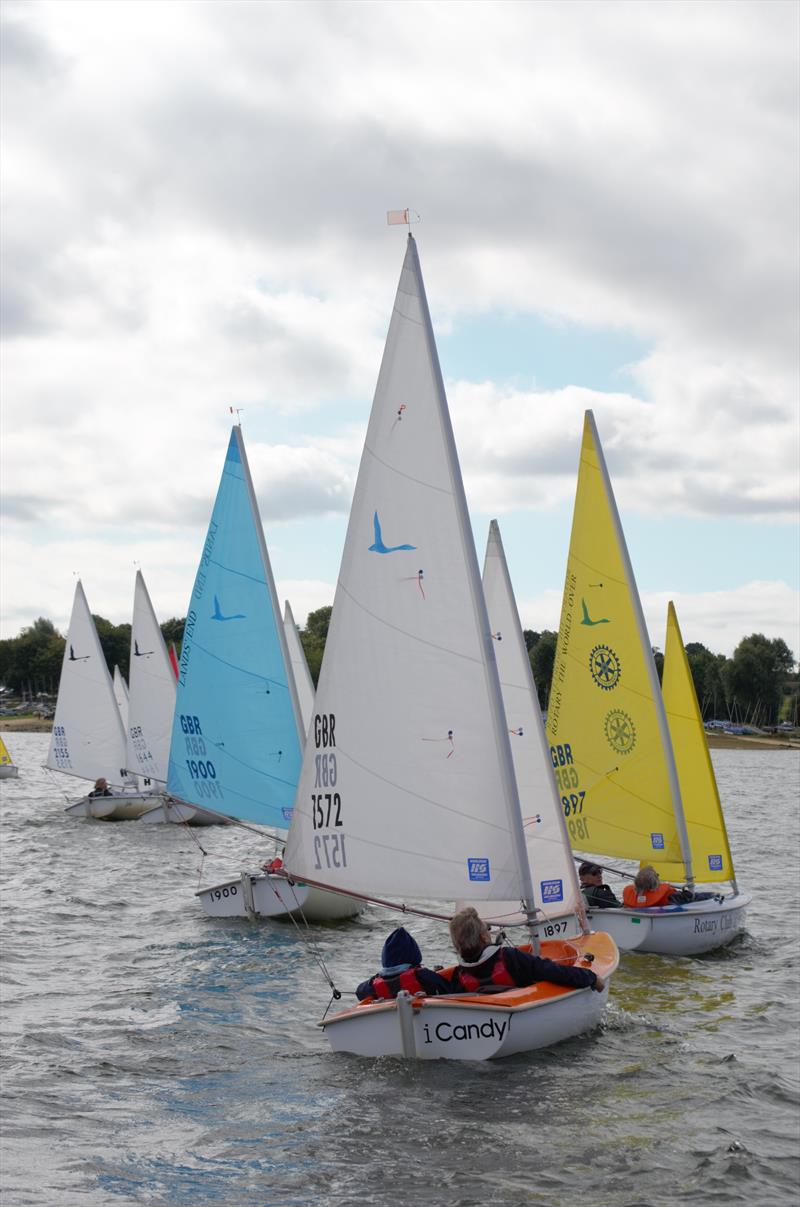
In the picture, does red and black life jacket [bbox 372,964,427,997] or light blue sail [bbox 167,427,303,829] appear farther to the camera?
light blue sail [bbox 167,427,303,829]

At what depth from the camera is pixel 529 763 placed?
16.6 metres

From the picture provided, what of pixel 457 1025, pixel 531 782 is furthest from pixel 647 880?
pixel 457 1025

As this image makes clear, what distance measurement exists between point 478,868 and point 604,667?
28.1 ft

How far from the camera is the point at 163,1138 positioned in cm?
1020

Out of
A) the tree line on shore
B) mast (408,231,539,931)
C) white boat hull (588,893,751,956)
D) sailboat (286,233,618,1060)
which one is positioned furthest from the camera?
the tree line on shore

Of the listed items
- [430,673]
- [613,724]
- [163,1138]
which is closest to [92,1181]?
[163,1138]

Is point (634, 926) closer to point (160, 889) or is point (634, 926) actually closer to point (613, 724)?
point (613, 724)

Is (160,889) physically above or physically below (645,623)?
below

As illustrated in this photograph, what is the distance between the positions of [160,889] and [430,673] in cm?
1459

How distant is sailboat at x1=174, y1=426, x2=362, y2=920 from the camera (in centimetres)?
2000

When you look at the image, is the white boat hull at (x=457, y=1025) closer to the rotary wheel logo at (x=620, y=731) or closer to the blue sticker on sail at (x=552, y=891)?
the blue sticker on sail at (x=552, y=891)

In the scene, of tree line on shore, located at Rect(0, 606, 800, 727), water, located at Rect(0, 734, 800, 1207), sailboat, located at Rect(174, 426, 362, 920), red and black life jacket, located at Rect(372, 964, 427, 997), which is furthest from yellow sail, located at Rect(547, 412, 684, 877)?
tree line on shore, located at Rect(0, 606, 800, 727)

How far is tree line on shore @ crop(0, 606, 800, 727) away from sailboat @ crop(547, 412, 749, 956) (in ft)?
209

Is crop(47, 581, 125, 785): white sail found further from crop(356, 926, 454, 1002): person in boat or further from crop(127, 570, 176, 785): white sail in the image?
crop(356, 926, 454, 1002): person in boat
